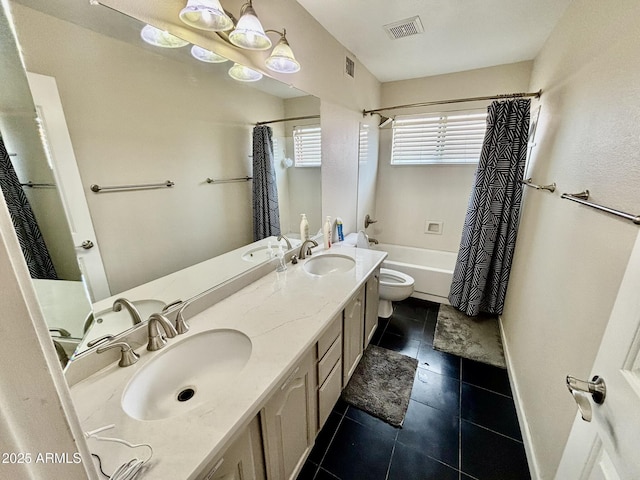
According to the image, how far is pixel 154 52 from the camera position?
995 millimetres

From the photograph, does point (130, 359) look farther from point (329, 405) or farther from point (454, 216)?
point (454, 216)

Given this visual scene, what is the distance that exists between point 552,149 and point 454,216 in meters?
1.54

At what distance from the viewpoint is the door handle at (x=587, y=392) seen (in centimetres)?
63

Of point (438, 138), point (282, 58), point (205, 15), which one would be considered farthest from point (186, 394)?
point (438, 138)

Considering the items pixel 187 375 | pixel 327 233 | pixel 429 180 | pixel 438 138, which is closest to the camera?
pixel 187 375

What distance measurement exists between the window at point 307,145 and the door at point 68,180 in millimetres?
1255

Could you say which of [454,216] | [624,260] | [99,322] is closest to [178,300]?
[99,322]

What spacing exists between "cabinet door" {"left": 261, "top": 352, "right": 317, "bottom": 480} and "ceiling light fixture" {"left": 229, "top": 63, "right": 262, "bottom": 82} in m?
1.41

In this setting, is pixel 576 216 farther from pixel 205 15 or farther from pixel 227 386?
pixel 205 15

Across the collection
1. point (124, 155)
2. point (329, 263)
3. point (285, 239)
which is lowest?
point (329, 263)

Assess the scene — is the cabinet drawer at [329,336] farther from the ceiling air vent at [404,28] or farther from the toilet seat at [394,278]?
the ceiling air vent at [404,28]

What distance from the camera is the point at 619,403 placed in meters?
0.57

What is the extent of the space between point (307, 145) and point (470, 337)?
2.14 meters

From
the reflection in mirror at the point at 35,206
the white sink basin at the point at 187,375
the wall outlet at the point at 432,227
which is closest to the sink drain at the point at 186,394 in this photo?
the white sink basin at the point at 187,375
